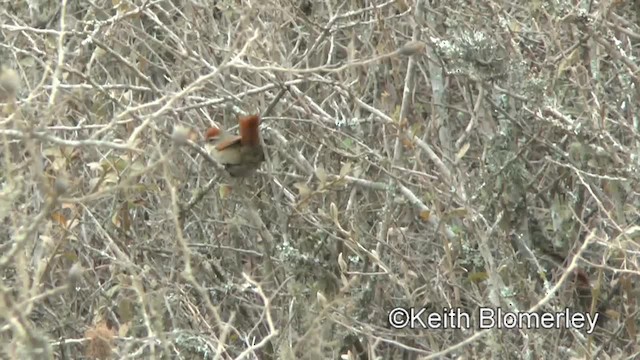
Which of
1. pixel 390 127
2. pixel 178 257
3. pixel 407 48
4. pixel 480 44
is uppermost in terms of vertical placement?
pixel 407 48

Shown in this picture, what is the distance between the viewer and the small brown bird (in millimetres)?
3791

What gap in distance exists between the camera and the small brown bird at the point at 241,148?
12.4ft

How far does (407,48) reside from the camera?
110 inches

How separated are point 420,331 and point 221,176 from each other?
2.85ft

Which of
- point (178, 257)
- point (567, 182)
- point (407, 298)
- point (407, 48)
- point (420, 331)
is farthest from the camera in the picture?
point (567, 182)

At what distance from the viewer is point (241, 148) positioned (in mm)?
3869

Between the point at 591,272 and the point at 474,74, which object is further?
the point at 591,272

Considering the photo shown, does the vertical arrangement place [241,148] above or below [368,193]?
above

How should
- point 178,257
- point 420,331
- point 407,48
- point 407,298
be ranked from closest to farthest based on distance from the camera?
point 407,48, point 407,298, point 420,331, point 178,257

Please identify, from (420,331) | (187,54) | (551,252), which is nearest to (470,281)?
(420,331)

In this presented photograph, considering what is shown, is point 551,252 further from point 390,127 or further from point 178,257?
point 178,257

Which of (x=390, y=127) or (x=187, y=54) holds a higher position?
(x=187, y=54)

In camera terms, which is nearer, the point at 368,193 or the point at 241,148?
the point at 241,148

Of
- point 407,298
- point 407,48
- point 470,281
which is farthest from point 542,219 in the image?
point 407,48
